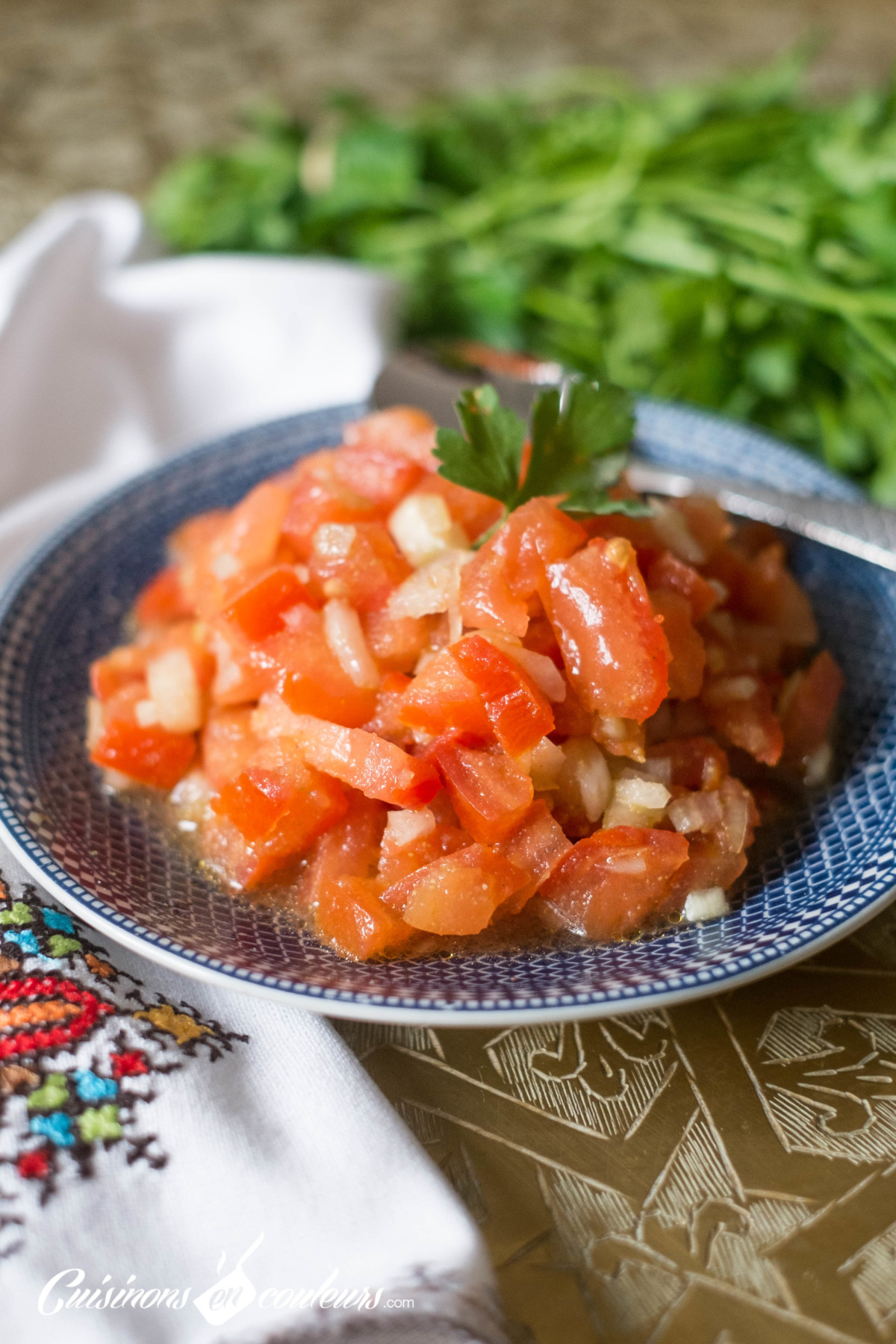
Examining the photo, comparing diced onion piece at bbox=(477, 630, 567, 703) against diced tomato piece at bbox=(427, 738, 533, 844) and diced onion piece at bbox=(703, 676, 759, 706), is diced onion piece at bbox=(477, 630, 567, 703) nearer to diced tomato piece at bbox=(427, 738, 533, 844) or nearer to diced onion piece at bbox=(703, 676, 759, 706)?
diced tomato piece at bbox=(427, 738, 533, 844)

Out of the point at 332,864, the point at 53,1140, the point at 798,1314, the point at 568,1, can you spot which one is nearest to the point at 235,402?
the point at 332,864

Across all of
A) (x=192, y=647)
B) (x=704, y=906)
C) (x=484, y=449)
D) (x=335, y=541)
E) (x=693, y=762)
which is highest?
(x=484, y=449)

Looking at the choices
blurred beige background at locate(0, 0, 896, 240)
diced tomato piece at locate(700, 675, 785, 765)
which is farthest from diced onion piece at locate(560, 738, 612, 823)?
blurred beige background at locate(0, 0, 896, 240)

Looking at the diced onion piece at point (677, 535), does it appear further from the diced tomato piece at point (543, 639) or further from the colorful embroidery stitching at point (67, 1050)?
the colorful embroidery stitching at point (67, 1050)

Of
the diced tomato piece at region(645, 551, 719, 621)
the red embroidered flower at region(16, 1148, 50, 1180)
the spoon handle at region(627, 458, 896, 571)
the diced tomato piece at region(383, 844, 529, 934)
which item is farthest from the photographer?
the spoon handle at region(627, 458, 896, 571)

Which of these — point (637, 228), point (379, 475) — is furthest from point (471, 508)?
point (637, 228)

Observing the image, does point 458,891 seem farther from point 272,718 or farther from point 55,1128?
point 55,1128

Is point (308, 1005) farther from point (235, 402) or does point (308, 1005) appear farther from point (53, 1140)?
point (235, 402)
